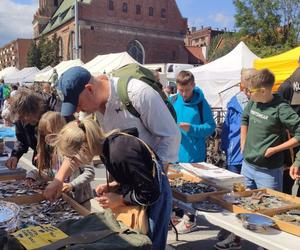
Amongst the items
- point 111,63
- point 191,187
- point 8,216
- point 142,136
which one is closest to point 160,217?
point 142,136

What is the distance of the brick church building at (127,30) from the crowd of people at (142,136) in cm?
3514

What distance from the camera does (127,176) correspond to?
5.30 ft

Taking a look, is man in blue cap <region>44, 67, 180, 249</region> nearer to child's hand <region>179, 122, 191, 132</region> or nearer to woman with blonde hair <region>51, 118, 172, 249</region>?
woman with blonde hair <region>51, 118, 172, 249</region>

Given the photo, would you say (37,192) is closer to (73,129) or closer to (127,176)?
(73,129)

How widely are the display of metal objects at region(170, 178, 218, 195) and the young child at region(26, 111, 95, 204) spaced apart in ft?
1.96

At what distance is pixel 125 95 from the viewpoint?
6.16 feet

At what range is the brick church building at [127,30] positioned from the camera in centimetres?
3941

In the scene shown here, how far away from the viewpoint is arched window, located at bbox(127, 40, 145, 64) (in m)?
42.9

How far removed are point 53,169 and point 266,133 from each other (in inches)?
60.4

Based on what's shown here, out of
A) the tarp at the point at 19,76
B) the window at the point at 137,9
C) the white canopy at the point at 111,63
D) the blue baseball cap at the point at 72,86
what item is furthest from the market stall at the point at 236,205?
the window at the point at 137,9

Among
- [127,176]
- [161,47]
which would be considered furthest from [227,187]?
[161,47]

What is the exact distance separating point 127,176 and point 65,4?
176 ft

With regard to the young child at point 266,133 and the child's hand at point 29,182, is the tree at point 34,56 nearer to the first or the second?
the child's hand at point 29,182

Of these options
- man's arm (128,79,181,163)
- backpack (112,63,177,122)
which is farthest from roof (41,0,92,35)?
man's arm (128,79,181,163)
